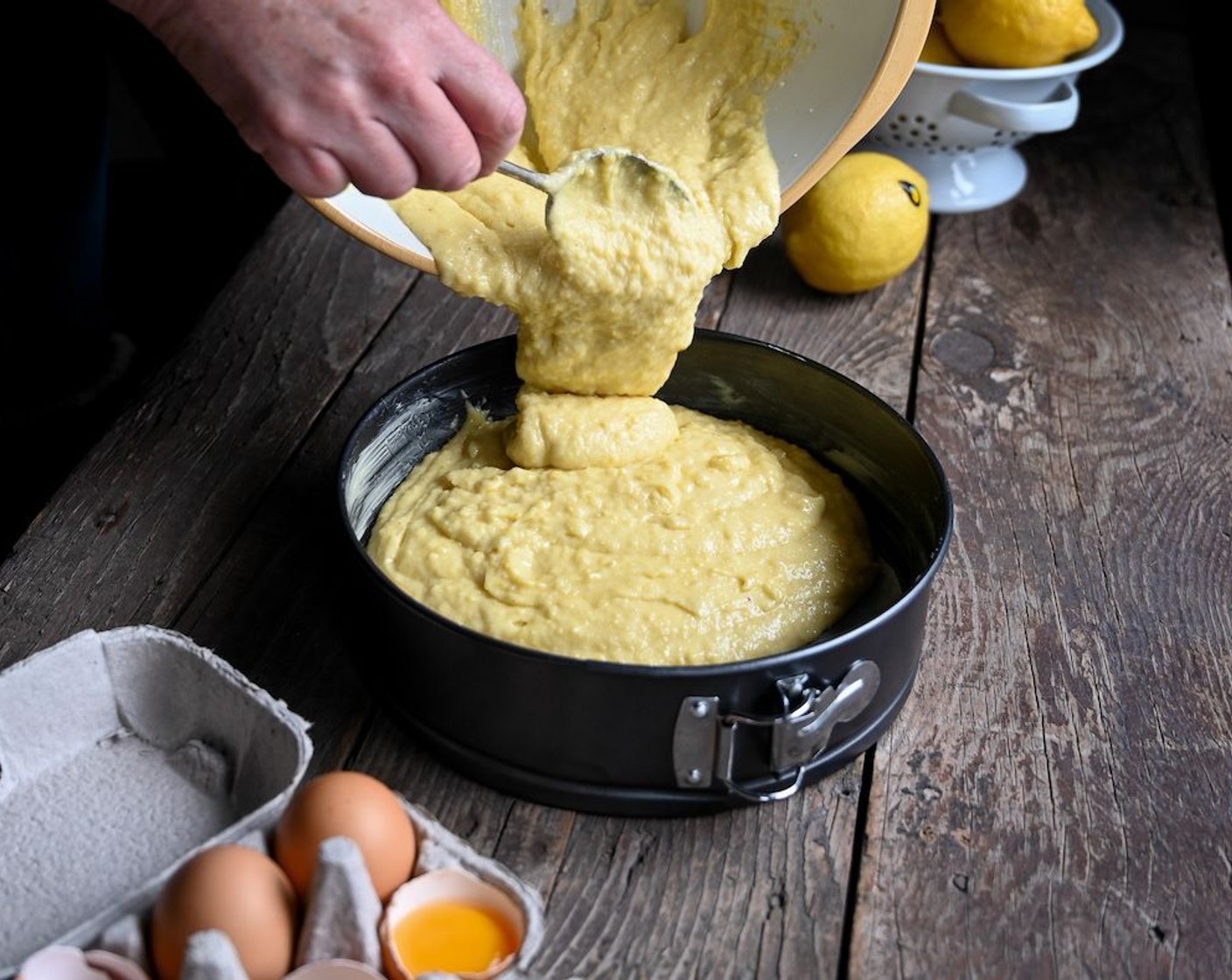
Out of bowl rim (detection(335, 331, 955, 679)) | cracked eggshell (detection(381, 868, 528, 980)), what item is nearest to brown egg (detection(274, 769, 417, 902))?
cracked eggshell (detection(381, 868, 528, 980))

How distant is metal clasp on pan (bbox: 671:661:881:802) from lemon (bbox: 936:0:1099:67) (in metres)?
1.21

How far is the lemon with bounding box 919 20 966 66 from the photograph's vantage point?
2100mm

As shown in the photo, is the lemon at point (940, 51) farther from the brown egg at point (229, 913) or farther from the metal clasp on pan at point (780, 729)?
the brown egg at point (229, 913)

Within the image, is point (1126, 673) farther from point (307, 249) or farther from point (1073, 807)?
point (307, 249)

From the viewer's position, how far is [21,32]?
1944 mm

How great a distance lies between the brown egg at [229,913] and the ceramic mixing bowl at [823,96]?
652 millimetres

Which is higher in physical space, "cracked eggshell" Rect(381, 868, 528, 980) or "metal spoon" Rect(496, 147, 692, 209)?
"metal spoon" Rect(496, 147, 692, 209)

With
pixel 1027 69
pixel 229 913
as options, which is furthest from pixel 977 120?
pixel 229 913

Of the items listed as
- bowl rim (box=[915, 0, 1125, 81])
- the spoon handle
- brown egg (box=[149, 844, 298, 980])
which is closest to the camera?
brown egg (box=[149, 844, 298, 980])

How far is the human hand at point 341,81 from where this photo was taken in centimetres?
111

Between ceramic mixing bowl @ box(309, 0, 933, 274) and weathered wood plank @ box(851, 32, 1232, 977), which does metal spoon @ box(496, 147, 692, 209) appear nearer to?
ceramic mixing bowl @ box(309, 0, 933, 274)

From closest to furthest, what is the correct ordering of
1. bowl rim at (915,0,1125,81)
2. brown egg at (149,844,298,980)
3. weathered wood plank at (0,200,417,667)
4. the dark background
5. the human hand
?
brown egg at (149,844,298,980) < the human hand < weathered wood plank at (0,200,417,667) < bowl rim at (915,0,1125,81) < the dark background

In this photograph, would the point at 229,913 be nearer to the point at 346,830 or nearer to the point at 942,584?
the point at 346,830

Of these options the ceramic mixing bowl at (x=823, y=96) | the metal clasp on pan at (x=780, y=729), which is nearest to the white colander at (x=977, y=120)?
the ceramic mixing bowl at (x=823, y=96)
